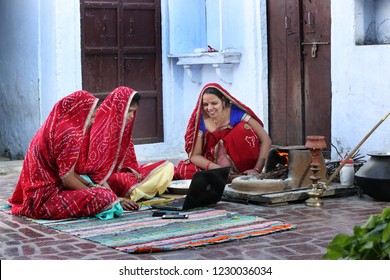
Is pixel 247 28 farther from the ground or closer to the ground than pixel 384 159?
farther from the ground

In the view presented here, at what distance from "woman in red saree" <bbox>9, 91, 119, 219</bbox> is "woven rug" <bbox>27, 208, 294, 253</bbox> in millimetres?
110

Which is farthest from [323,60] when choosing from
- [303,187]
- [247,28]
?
[303,187]

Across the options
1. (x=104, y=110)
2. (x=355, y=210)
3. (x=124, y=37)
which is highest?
(x=124, y=37)

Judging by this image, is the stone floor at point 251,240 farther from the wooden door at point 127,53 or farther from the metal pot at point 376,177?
the wooden door at point 127,53

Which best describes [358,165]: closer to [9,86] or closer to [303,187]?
[303,187]

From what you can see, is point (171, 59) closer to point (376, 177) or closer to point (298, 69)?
point (298, 69)

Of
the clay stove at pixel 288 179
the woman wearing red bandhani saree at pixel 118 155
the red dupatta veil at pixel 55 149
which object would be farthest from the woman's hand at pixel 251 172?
the red dupatta veil at pixel 55 149

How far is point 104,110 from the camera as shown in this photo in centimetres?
800

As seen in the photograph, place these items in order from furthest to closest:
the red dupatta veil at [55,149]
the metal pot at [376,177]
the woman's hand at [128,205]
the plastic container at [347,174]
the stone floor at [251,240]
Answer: the plastic container at [347,174] → the metal pot at [376,177] → the woman's hand at [128,205] → the red dupatta veil at [55,149] → the stone floor at [251,240]

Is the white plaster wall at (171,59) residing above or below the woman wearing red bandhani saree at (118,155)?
above

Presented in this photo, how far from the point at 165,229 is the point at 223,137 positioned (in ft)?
7.71

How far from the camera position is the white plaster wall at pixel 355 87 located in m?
8.58

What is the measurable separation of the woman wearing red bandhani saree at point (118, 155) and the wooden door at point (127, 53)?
112 inches

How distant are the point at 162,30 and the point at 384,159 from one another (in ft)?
14.8
